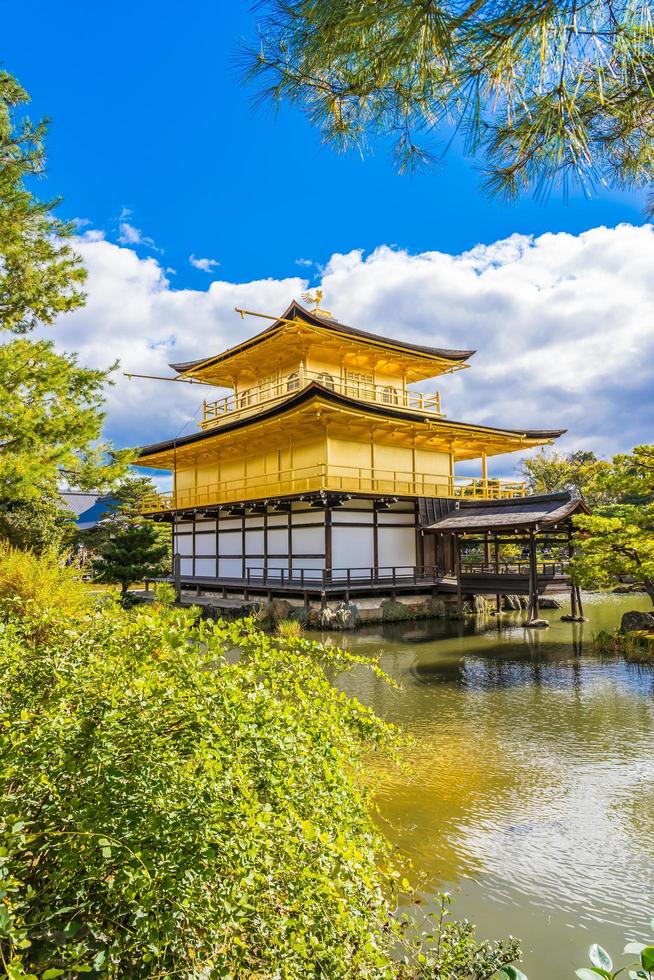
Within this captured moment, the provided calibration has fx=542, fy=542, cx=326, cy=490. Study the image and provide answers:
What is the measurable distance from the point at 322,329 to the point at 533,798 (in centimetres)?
1766

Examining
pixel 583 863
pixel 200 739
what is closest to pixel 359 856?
pixel 200 739

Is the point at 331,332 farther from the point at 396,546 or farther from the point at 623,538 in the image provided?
the point at 623,538

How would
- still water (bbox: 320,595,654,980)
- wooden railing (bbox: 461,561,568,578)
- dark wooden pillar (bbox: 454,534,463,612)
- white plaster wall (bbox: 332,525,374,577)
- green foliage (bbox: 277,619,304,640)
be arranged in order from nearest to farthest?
still water (bbox: 320,595,654,980) → green foliage (bbox: 277,619,304,640) → wooden railing (bbox: 461,561,568,578) → dark wooden pillar (bbox: 454,534,463,612) → white plaster wall (bbox: 332,525,374,577)

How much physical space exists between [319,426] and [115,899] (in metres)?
17.7

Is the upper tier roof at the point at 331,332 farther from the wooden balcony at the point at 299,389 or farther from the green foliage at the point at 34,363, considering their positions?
the green foliage at the point at 34,363

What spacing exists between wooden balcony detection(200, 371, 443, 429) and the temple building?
0.22 feet

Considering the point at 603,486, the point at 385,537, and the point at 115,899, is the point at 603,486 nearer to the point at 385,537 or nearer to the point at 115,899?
the point at 385,537

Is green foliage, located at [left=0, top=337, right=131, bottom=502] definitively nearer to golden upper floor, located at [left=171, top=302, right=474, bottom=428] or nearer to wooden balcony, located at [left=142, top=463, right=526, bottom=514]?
wooden balcony, located at [left=142, top=463, right=526, bottom=514]

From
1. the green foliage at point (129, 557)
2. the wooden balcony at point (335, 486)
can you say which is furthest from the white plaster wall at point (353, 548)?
the green foliage at point (129, 557)

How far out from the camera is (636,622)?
13586mm

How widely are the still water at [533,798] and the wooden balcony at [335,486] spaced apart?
27.5 feet

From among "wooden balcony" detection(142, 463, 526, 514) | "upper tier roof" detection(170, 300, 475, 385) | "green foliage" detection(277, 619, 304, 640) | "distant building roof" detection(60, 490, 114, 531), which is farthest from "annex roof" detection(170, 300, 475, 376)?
"distant building roof" detection(60, 490, 114, 531)

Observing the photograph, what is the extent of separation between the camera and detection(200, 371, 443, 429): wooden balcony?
2202 cm

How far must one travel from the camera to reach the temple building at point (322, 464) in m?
18.6
